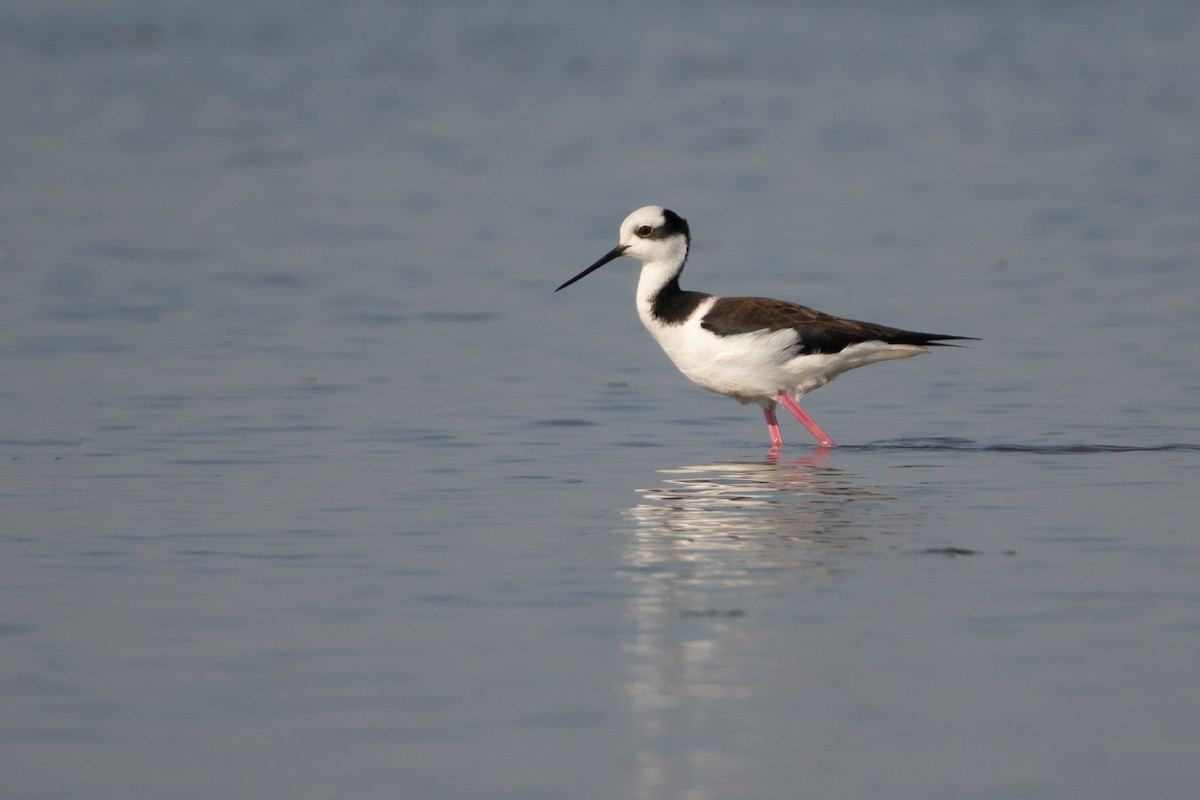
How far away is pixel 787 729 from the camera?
5320mm

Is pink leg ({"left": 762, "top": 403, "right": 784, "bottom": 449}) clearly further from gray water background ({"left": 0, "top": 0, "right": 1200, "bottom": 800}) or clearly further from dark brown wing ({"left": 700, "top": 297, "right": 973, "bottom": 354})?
dark brown wing ({"left": 700, "top": 297, "right": 973, "bottom": 354})

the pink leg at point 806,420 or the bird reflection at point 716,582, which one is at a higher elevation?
the pink leg at point 806,420

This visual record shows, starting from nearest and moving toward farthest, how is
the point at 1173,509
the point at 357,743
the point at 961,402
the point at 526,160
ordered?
the point at 357,743, the point at 1173,509, the point at 961,402, the point at 526,160

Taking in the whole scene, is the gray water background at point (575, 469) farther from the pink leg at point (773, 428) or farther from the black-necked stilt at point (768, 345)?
the black-necked stilt at point (768, 345)

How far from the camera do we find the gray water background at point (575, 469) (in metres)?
5.33

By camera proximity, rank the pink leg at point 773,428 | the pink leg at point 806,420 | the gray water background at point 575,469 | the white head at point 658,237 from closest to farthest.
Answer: the gray water background at point 575,469
the pink leg at point 806,420
the pink leg at point 773,428
the white head at point 658,237

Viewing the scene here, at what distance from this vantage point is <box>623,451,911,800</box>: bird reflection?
5223mm

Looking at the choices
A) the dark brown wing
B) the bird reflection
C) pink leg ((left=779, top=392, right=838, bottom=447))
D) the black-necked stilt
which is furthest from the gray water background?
the dark brown wing

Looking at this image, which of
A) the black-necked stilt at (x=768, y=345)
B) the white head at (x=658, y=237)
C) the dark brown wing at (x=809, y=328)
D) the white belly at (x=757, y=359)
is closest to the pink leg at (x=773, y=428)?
the black-necked stilt at (x=768, y=345)

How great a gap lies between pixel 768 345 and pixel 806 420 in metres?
0.50

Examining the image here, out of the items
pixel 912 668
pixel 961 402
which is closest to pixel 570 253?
pixel 961 402

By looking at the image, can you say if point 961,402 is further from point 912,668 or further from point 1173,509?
point 912,668

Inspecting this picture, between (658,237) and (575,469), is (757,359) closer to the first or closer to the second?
(658,237)

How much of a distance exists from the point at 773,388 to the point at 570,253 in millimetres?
6061
